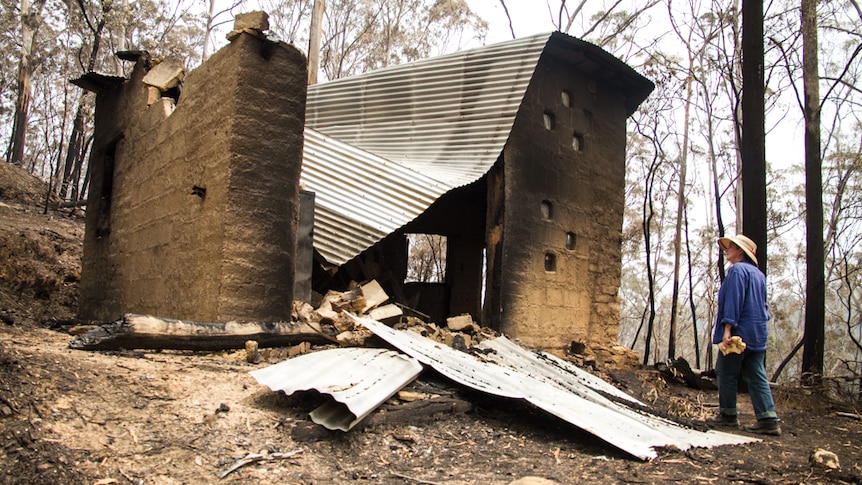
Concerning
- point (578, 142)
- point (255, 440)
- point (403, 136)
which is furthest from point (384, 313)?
point (578, 142)

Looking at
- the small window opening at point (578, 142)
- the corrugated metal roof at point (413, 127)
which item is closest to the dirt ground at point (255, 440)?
the corrugated metal roof at point (413, 127)

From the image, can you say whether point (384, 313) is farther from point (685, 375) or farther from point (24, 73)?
point (24, 73)

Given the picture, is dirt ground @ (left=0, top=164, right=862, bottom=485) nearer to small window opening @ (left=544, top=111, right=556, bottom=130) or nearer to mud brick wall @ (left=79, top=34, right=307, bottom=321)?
mud brick wall @ (left=79, top=34, right=307, bottom=321)

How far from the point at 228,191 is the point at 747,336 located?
4415 millimetres

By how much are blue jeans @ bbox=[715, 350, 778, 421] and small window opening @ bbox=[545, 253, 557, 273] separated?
4.18 metres

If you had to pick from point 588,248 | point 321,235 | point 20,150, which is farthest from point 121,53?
point 20,150

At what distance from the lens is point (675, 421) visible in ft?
16.5

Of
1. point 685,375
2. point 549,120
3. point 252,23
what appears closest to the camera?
point 252,23

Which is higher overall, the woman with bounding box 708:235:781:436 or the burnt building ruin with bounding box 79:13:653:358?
the burnt building ruin with bounding box 79:13:653:358

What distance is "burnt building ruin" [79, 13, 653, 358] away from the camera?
565 centimetres

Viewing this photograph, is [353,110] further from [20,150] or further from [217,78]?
[20,150]

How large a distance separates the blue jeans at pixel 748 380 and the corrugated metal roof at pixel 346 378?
2548 millimetres

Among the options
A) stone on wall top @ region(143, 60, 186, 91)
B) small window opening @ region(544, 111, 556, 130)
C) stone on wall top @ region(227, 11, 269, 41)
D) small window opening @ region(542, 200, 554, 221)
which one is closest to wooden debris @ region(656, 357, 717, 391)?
small window opening @ region(542, 200, 554, 221)

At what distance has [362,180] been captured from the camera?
8797mm
